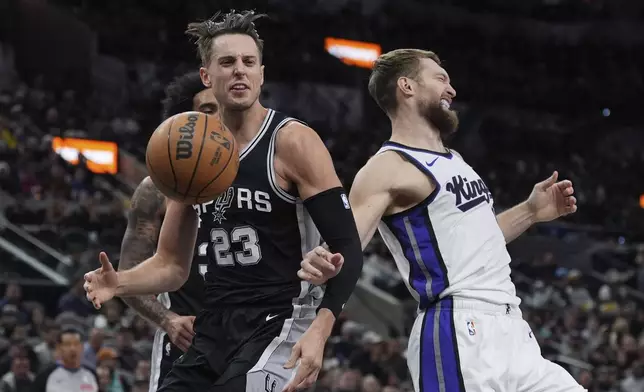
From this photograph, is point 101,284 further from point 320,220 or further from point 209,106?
point 209,106

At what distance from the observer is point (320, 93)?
27.7 m

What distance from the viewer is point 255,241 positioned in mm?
4254

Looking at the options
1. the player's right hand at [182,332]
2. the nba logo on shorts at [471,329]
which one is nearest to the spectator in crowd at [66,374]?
the player's right hand at [182,332]

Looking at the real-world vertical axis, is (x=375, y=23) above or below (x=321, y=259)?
above

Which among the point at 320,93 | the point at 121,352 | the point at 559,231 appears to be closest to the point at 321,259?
the point at 121,352

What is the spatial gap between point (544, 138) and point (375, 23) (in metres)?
5.80

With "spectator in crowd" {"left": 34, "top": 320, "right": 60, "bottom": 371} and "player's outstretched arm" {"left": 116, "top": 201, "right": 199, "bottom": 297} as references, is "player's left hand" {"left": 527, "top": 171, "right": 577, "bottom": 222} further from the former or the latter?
"spectator in crowd" {"left": 34, "top": 320, "right": 60, "bottom": 371}

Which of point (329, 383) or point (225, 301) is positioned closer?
point (225, 301)

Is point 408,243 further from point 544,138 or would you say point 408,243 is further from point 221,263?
point 544,138

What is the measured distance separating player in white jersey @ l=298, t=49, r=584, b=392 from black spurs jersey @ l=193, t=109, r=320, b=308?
14.0 inches

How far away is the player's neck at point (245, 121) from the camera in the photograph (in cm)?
437

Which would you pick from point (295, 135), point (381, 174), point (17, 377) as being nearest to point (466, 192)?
point (381, 174)

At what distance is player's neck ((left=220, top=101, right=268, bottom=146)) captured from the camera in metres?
4.37

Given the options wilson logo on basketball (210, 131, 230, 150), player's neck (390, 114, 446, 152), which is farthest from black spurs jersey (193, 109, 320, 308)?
player's neck (390, 114, 446, 152)
